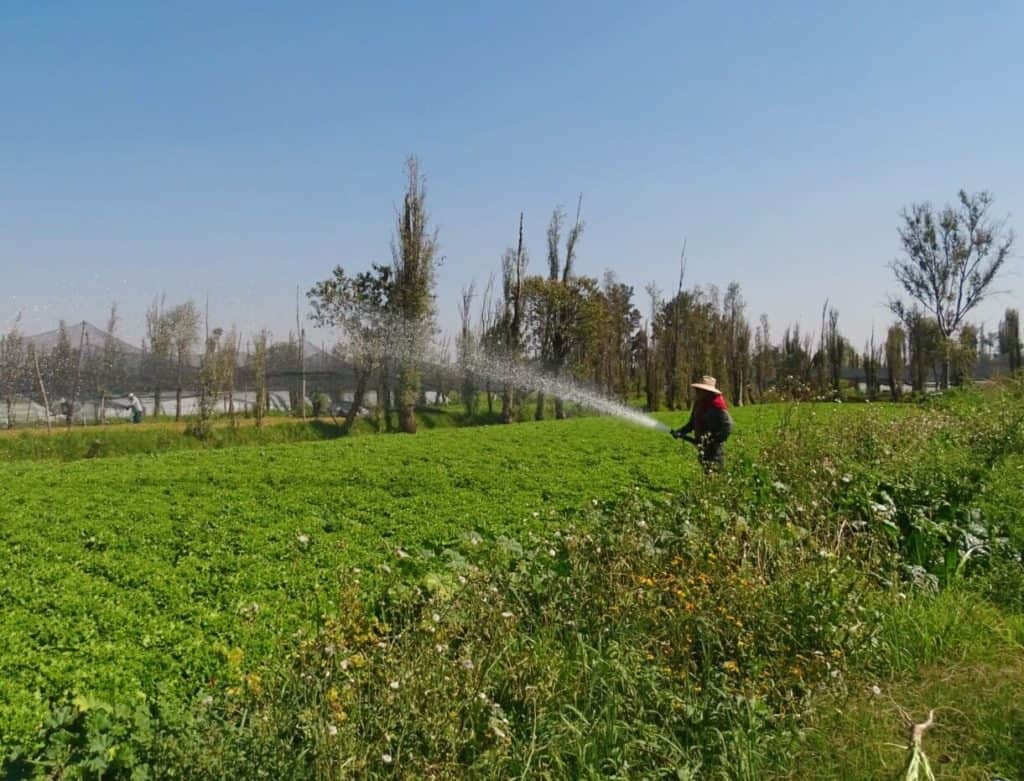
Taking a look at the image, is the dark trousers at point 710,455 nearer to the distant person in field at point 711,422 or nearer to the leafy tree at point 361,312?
the distant person in field at point 711,422

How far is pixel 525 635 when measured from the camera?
10.5 ft

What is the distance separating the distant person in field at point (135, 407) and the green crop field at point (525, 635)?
1536 cm

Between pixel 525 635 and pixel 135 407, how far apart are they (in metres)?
20.5

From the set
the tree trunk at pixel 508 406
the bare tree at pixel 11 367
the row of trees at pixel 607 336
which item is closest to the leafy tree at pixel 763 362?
the row of trees at pixel 607 336

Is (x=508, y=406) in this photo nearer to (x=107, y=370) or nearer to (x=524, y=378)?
(x=524, y=378)

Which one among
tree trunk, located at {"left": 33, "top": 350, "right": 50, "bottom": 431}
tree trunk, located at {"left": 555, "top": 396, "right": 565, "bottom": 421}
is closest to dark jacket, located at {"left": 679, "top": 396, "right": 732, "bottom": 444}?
tree trunk, located at {"left": 33, "top": 350, "right": 50, "bottom": 431}

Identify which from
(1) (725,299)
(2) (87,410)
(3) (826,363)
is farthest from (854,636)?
(3) (826,363)

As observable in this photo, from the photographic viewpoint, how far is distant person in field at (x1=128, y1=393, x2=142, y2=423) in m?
20.1

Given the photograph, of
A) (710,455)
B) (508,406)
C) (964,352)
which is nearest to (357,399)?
(508,406)

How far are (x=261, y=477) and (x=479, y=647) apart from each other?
524cm

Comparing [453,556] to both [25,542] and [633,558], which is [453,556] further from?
[25,542]

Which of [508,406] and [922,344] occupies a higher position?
[922,344]

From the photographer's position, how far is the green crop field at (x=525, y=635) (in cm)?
239

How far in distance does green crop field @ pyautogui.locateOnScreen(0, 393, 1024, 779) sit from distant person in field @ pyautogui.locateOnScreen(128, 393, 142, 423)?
15.4 metres
